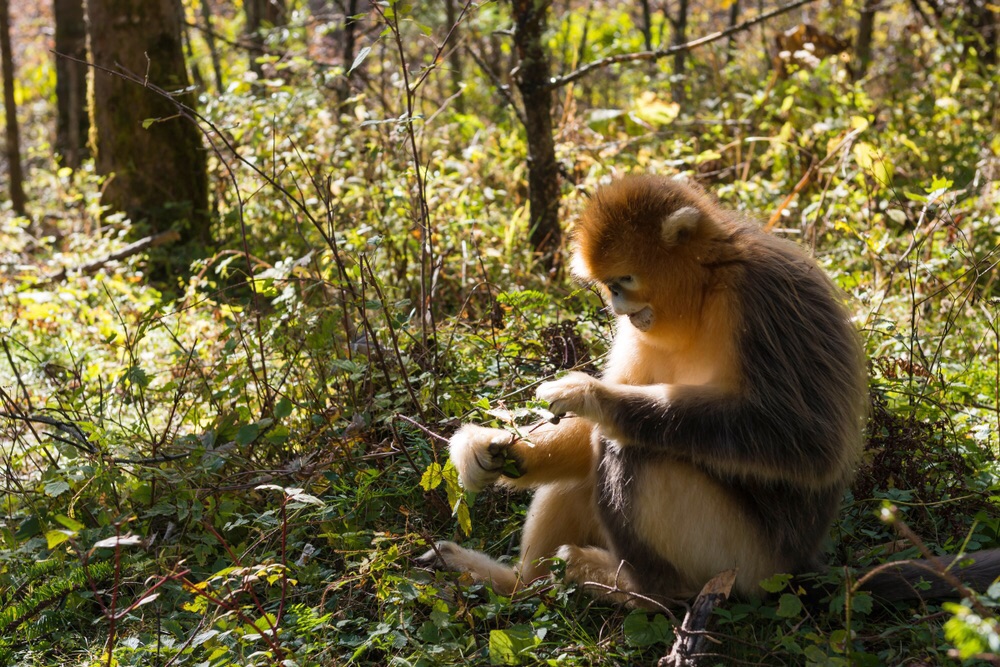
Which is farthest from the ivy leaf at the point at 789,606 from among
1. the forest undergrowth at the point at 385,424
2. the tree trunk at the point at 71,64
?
the tree trunk at the point at 71,64

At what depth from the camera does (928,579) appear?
3.08 metres

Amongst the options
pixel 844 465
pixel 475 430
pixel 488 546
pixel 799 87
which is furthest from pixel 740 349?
pixel 799 87

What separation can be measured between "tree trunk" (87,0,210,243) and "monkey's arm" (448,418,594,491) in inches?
200

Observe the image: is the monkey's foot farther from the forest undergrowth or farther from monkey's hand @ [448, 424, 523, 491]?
monkey's hand @ [448, 424, 523, 491]

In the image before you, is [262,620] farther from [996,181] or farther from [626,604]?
[996,181]

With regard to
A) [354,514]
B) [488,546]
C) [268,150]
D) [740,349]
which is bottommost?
[488,546]

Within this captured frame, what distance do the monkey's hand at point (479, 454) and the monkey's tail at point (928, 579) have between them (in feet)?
4.08

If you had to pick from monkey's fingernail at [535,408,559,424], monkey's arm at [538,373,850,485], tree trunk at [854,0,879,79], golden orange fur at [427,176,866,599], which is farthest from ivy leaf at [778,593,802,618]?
tree trunk at [854,0,879,79]

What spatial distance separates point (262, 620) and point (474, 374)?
149 centimetres

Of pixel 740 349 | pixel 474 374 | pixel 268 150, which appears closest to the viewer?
pixel 740 349

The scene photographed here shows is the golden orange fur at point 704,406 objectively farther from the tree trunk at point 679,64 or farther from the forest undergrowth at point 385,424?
the tree trunk at point 679,64

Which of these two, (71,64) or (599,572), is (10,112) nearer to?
(71,64)

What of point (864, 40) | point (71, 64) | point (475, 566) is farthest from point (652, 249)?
point (71, 64)

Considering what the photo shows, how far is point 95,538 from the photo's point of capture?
3.54m
